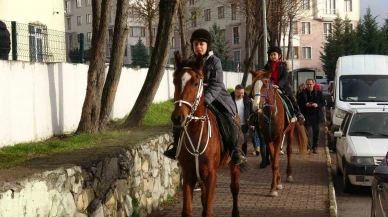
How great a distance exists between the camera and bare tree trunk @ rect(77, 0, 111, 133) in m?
12.9

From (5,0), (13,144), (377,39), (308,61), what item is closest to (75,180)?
(13,144)

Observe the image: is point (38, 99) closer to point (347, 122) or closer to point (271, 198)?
point (271, 198)

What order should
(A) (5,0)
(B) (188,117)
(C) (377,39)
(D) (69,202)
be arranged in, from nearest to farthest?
(D) (69,202) → (B) (188,117) → (A) (5,0) → (C) (377,39)

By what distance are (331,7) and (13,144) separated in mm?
87014

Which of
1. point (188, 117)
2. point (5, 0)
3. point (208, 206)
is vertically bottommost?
point (208, 206)

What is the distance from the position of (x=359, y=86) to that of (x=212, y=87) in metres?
14.2

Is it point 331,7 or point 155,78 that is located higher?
point 331,7

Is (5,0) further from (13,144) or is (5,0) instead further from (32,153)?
(32,153)

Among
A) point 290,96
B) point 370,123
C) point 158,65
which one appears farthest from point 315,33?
point 158,65

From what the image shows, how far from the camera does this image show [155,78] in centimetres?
1510

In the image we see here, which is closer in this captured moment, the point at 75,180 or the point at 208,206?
the point at 75,180

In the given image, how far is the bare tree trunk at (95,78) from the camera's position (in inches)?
509

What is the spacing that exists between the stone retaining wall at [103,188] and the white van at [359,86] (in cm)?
1000

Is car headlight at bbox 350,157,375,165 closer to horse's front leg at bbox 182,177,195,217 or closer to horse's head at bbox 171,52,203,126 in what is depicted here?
horse's front leg at bbox 182,177,195,217
